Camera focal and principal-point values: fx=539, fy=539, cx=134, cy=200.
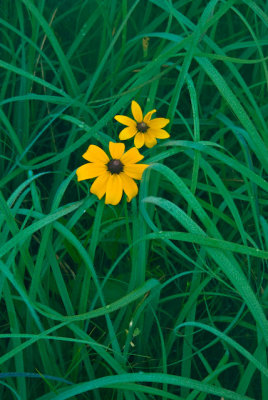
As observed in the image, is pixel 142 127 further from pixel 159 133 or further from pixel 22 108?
pixel 22 108

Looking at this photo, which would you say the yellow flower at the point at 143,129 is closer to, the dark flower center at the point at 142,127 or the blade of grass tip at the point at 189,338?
the dark flower center at the point at 142,127

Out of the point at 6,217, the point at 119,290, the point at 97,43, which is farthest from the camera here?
the point at 97,43

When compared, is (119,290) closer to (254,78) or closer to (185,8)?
(254,78)

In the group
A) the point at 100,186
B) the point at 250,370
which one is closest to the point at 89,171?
the point at 100,186

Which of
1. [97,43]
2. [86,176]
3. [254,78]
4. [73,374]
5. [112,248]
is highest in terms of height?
[97,43]

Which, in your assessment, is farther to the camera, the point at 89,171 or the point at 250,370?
the point at 89,171

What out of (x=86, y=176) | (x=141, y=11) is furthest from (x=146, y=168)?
(x=141, y=11)

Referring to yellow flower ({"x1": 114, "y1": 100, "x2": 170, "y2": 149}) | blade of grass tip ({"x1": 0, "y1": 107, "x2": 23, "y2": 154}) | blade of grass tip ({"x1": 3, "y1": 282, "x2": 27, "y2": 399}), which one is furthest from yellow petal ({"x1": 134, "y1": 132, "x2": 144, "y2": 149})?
blade of grass tip ({"x1": 3, "y1": 282, "x2": 27, "y2": 399})

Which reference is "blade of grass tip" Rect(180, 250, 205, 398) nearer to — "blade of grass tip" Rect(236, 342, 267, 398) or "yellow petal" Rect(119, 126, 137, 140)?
"blade of grass tip" Rect(236, 342, 267, 398)
